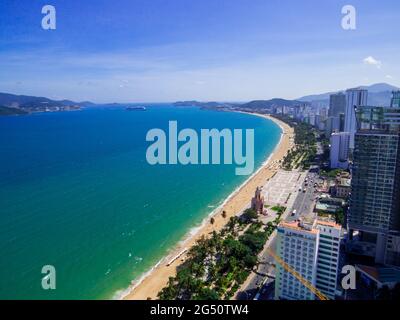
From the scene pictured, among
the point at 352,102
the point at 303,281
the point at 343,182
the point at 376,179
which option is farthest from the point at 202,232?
the point at 352,102

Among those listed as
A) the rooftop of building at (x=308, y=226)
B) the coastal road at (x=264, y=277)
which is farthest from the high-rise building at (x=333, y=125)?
the rooftop of building at (x=308, y=226)

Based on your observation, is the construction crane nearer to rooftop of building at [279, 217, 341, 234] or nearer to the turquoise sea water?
rooftop of building at [279, 217, 341, 234]

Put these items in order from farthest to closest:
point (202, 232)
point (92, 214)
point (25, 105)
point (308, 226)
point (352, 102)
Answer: point (25, 105) → point (352, 102) → point (92, 214) → point (202, 232) → point (308, 226)

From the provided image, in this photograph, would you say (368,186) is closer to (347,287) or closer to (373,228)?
(373,228)

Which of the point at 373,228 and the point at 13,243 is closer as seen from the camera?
the point at 373,228

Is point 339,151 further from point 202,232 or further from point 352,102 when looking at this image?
point 202,232
